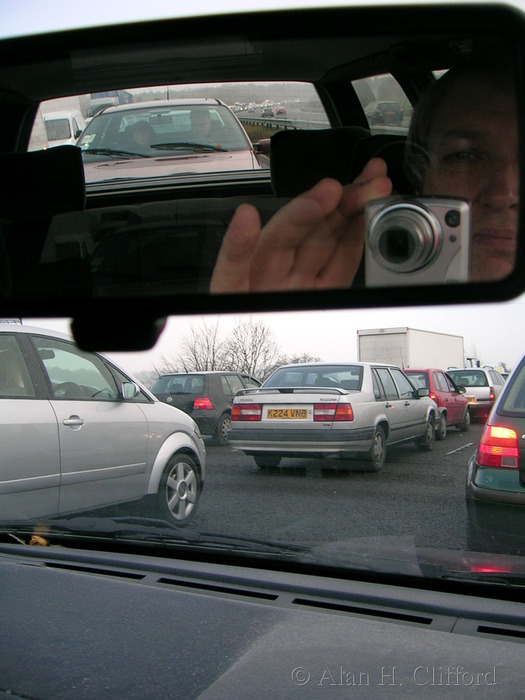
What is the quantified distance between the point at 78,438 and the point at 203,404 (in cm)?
127

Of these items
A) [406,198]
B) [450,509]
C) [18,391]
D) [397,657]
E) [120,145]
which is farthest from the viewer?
[18,391]

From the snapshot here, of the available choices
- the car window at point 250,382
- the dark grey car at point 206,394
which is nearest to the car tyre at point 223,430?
the dark grey car at point 206,394

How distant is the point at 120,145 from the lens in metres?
2.78

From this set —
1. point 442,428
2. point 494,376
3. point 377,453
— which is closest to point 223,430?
point 377,453

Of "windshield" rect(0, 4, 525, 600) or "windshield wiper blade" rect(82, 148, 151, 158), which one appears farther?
"windshield wiper blade" rect(82, 148, 151, 158)

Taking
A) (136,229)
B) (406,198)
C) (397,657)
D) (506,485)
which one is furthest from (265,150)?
(506,485)

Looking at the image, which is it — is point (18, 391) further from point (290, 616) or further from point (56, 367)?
point (290, 616)

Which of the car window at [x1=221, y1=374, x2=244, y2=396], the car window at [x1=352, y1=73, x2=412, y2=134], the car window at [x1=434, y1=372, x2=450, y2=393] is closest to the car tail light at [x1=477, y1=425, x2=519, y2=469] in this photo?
the car window at [x1=221, y1=374, x2=244, y2=396]

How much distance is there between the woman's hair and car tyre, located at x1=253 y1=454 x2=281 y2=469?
3856mm

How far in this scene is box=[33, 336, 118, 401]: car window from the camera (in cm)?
530

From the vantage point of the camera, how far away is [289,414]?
6148mm

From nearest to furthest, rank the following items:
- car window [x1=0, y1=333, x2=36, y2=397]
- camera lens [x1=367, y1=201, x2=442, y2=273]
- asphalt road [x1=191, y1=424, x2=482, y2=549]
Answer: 1. camera lens [x1=367, y1=201, x2=442, y2=273]
2. asphalt road [x1=191, y1=424, x2=482, y2=549]
3. car window [x1=0, y1=333, x2=36, y2=397]

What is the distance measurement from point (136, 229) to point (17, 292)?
39 centimetres

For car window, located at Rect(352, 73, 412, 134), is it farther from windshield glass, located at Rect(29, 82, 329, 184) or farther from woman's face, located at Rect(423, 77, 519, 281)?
woman's face, located at Rect(423, 77, 519, 281)
